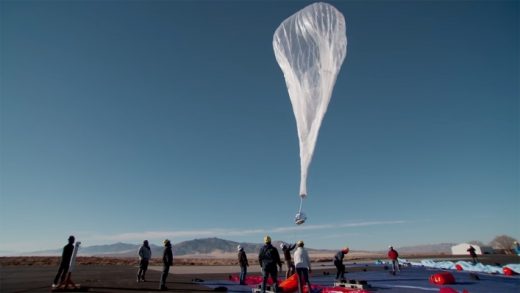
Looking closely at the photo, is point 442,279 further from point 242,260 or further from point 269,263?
point 242,260

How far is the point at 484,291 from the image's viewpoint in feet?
36.1

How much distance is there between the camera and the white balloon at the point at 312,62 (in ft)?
36.5

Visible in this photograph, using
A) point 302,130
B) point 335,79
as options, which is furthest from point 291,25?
point 302,130

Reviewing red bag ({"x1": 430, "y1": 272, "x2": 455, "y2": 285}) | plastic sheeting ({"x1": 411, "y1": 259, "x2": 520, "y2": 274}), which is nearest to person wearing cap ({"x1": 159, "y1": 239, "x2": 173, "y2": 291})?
red bag ({"x1": 430, "y1": 272, "x2": 455, "y2": 285})

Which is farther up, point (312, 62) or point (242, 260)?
point (312, 62)

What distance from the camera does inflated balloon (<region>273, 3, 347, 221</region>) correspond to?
438 inches

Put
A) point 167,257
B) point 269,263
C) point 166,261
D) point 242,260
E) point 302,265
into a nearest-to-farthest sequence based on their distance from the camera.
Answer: point 302,265 < point 269,263 < point 166,261 < point 167,257 < point 242,260

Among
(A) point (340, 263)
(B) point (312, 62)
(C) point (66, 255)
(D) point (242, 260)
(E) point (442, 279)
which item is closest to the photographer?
(C) point (66, 255)

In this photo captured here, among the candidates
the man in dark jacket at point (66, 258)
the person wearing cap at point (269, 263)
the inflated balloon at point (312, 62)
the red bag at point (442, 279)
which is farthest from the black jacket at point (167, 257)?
the red bag at point (442, 279)

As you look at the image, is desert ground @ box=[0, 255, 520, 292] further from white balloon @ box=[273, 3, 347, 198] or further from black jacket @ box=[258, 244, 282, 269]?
white balloon @ box=[273, 3, 347, 198]

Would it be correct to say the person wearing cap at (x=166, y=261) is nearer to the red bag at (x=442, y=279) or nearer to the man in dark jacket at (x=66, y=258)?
the man in dark jacket at (x=66, y=258)

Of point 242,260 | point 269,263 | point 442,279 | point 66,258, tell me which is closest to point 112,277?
point 66,258

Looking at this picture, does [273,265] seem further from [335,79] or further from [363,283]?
[335,79]

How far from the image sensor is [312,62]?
1185 centimetres
